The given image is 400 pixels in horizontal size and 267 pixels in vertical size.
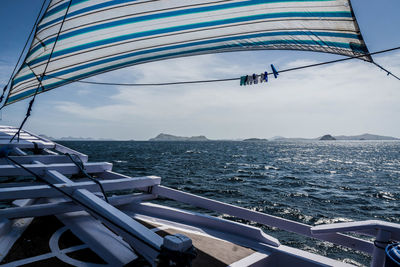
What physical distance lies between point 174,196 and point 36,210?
209 cm

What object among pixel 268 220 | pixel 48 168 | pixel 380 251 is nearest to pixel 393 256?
pixel 380 251

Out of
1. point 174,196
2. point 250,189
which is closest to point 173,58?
point 174,196

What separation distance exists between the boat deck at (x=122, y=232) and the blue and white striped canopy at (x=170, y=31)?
2334mm

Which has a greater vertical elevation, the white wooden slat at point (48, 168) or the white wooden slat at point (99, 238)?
the white wooden slat at point (48, 168)

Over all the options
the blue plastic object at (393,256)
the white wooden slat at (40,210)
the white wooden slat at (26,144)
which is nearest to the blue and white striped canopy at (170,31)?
the white wooden slat at (26,144)

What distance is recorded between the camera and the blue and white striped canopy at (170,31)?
363 cm

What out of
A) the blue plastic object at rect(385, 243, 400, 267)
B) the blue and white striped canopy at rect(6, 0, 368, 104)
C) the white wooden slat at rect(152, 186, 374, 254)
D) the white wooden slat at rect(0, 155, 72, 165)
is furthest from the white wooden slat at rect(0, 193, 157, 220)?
the blue plastic object at rect(385, 243, 400, 267)

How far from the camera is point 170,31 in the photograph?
5.14 metres

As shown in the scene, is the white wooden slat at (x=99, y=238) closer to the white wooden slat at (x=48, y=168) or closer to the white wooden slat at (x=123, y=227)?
the white wooden slat at (x=123, y=227)

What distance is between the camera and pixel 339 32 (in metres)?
3.46

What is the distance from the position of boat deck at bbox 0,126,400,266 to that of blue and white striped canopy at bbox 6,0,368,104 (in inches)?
91.9

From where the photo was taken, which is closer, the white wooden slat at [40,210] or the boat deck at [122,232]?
the boat deck at [122,232]

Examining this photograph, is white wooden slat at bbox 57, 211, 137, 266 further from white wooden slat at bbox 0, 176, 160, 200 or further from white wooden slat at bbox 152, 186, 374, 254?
white wooden slat at bbox 152, 186, 374, 254

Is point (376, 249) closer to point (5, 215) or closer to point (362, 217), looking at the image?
point (5, 215)
